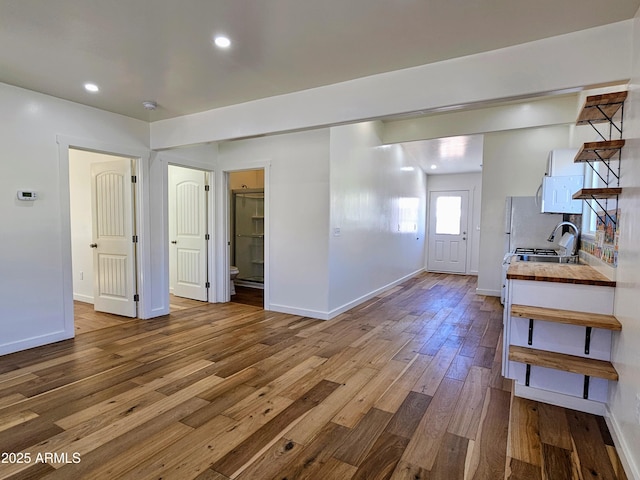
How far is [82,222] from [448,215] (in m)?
7.85

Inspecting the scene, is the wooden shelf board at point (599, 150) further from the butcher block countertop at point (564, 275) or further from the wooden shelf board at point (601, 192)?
the butcher block countertop at point (564, 275)

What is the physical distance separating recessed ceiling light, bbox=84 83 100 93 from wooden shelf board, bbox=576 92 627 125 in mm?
3869

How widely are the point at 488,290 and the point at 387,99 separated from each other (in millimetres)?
4515

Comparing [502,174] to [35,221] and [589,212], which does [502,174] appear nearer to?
[589,212]

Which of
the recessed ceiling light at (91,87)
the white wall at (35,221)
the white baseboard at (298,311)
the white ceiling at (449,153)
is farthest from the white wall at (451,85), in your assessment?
the white ceiling at (449,153)

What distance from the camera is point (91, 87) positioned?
3.17 m

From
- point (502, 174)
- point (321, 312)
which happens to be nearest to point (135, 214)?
point (321, 312)

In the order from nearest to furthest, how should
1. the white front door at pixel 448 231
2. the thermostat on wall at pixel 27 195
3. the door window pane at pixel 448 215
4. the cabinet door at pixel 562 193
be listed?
1. the thermostat on wall at pixel 27 195
2. the cabinet door at pixel 562 193
3. the white front door at pixel 448 231
4. the door window pane at pixel 448 215

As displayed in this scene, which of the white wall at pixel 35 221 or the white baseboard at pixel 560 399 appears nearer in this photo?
the white baseboard at pixel 560 399

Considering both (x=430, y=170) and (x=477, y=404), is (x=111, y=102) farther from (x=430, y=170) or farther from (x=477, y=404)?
(x=430, y=170)

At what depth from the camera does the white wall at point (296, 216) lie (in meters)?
4.35

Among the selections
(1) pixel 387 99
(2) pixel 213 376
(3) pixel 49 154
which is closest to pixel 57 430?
(2) pixel 213 376

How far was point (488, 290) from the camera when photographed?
6.04 m

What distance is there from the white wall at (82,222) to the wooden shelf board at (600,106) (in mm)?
5661
